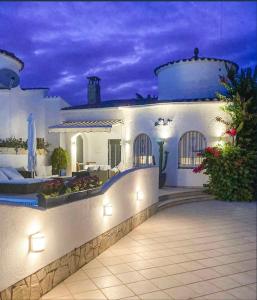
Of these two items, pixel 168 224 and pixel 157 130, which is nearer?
pixel 168 224

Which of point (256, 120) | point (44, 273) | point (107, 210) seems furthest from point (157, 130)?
point (44, 273)

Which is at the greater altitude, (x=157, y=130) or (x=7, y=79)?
(x=7, y=79)

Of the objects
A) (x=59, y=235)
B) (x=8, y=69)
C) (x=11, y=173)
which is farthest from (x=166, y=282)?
(x=8, y=69)

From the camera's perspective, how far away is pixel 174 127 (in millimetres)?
21375

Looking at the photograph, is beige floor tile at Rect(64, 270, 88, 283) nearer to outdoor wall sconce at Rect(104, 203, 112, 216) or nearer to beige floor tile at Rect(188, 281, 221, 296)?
outdoor wall sconce at Rect(104, 203, 112, 216)

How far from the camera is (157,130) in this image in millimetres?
21828

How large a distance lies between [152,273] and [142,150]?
600 inches

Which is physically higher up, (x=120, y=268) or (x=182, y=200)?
(x=182, y=200)

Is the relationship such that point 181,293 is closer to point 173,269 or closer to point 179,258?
point 173,269

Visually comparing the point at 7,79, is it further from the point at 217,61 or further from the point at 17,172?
the point at 217,61

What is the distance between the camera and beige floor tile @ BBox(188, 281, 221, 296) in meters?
6.78

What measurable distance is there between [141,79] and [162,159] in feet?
191

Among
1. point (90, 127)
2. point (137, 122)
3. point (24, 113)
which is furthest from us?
point (24, 113)

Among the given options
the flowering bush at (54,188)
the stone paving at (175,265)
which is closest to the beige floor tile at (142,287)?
the stone paving at (175,265)
